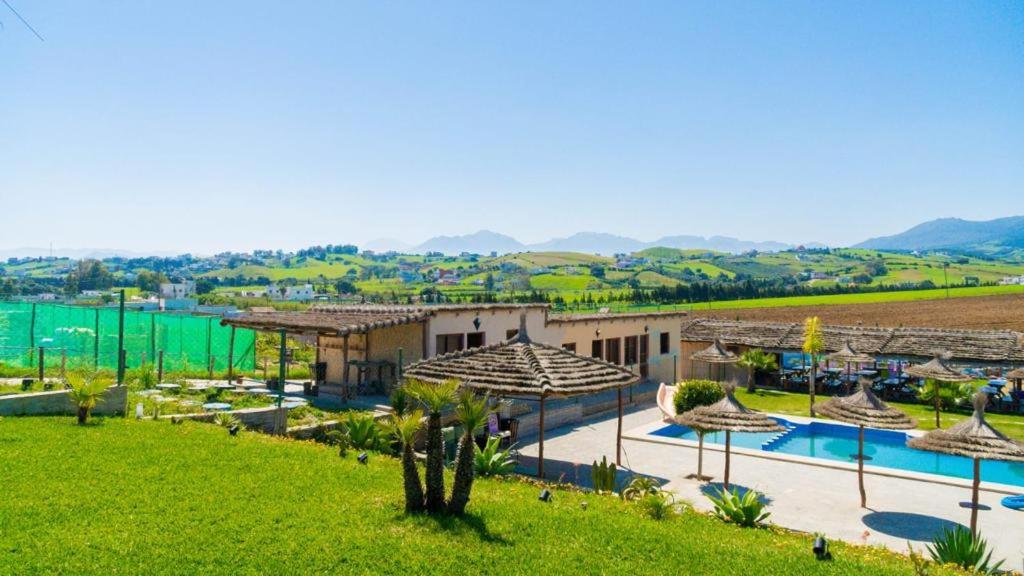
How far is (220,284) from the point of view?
135125 millimetres

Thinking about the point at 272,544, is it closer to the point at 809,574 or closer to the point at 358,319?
the point at 809,574

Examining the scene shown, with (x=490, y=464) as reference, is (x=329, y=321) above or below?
above

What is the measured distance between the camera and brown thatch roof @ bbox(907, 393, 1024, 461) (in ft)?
32.7

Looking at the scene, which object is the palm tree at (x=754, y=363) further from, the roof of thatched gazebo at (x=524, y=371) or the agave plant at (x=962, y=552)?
the agave plant at (x=962, y=552)

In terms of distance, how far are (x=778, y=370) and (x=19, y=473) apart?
2733 cm

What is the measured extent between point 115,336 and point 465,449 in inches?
789

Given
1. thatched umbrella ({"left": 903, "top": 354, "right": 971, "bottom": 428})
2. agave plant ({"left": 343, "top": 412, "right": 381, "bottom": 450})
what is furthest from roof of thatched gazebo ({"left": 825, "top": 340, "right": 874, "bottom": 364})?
agave plant ({"left": 343, "top": 412, "right": 381, "bottom": 450})

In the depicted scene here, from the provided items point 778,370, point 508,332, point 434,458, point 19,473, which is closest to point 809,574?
point 434,458

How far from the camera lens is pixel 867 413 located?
12508 millimetres

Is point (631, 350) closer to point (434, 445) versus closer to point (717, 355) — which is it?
point (717, 355)

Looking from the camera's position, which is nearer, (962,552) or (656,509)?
(962,552)

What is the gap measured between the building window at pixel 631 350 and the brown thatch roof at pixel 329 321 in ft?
34.4

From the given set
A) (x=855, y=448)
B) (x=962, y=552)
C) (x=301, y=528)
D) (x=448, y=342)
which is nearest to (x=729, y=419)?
(x=962, y=552)

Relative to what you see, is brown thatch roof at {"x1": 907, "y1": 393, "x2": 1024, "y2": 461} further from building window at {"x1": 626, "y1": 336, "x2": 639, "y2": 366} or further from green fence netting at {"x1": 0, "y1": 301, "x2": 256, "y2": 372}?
green fence netting at {"x1": 0, "y1": 301, "x2": 256, "y2": 372}
